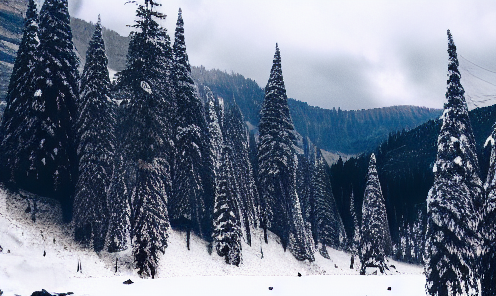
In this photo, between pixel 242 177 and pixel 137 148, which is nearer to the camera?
pixel 137 148

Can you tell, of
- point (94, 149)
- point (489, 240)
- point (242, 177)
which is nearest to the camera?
point (489, 240)

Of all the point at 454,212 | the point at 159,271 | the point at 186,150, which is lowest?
the point at 159,271

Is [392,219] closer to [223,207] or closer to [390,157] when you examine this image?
[390,157]

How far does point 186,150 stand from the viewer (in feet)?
127

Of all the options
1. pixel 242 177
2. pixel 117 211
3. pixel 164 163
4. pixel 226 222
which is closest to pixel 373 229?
pixel 242 177

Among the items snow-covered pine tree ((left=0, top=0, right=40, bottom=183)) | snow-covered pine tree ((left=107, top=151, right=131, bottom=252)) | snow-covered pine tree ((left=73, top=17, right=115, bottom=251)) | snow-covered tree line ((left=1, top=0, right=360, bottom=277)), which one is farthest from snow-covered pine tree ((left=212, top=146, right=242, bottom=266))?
snow-covered pine tree ((left=0, top=0, right=40, bottom=183))

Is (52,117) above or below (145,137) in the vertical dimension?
above

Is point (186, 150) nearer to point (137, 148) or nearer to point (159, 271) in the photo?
point (159, 271)

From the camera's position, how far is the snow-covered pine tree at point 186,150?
38.3 metres

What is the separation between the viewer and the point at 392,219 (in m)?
93.5

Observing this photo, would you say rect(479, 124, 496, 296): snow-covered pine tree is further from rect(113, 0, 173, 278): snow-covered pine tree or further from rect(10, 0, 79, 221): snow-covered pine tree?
rect(10, 0, 79, 221): snow-covered pine tree

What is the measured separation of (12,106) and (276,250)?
31023 mm

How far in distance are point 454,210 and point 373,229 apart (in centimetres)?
2552

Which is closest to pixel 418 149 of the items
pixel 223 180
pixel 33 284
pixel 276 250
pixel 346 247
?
pixel 346 247
